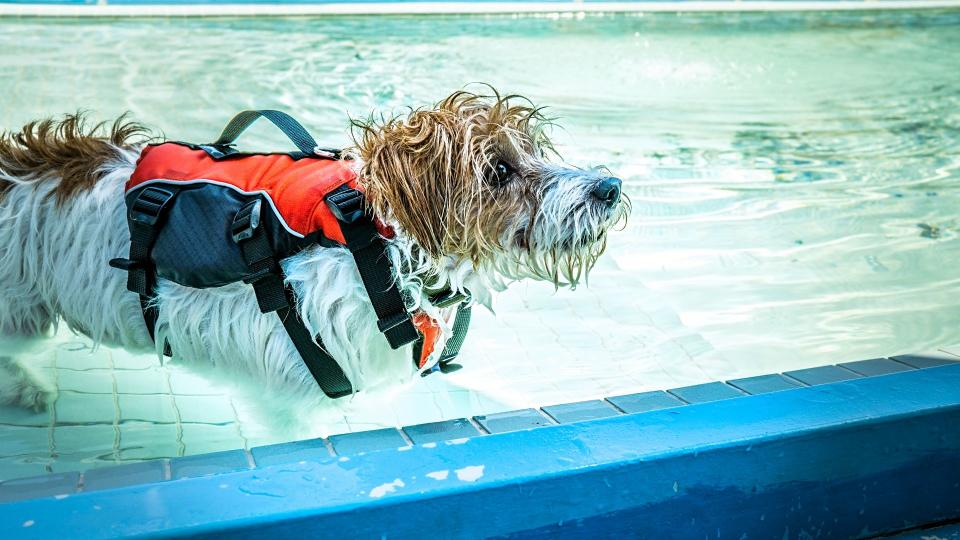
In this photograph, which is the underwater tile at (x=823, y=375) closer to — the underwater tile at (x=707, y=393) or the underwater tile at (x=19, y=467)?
the underwater tile at (x=707, y=393)

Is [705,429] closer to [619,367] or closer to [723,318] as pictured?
[619,367]

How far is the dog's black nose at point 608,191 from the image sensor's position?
7.28 feet

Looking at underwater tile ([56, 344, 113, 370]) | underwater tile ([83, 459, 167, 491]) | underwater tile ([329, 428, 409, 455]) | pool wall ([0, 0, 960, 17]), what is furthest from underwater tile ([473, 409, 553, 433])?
pool wall ([0, 0, 960, 17])

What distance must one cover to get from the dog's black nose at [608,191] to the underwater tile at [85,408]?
5.40ft

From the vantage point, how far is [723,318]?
391 cm

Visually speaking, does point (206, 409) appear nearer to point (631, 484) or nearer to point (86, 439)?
point (86, 439)

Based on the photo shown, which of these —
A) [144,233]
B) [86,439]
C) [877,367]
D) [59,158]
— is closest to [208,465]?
[144,233]

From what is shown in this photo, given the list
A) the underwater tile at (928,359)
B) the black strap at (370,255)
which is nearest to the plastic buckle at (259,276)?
the black strap at (370,255)

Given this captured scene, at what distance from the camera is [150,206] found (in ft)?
8.02

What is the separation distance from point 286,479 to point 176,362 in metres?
0.98

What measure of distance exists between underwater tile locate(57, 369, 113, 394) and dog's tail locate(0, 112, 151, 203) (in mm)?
684

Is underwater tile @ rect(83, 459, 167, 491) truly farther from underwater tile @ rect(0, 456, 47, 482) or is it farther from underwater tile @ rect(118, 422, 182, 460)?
underwater tile @ rect(118, 422, 182, 460)

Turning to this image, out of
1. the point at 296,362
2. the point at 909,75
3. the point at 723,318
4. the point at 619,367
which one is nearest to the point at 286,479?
the point at 296,362

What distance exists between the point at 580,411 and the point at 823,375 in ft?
2.27
